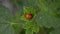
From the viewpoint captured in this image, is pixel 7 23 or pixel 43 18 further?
pixel 7 23

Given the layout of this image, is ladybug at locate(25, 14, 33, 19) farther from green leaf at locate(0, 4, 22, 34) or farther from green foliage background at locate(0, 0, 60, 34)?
green leaf at locate(0, 4, 22, 34)

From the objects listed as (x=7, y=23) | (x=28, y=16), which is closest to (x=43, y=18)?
(x=28, y=16)

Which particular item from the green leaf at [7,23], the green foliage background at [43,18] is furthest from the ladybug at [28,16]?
the green leaf at [7,23]

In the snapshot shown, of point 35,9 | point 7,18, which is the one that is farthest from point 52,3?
point 7,18

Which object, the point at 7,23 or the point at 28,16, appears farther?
the point at 7,23

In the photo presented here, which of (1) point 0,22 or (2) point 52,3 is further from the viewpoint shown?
(1) point 0,22

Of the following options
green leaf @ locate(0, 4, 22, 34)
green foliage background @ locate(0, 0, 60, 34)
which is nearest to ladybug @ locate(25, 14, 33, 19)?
green foliage background @ locate(0, 0, 60, 34)

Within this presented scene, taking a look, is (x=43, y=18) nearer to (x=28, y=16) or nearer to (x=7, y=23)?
(x=28, y=16)

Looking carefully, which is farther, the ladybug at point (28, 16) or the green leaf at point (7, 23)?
the green leaf at point (7, 23)

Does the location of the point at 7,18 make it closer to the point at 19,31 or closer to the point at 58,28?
the point at 19,31

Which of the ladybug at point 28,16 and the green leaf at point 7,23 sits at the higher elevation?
the ladybug at point 28,16

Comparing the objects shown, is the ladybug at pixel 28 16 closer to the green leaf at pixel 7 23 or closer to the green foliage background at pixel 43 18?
the green foliage background at pixel 43 18
